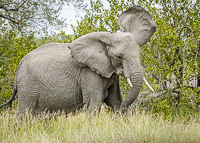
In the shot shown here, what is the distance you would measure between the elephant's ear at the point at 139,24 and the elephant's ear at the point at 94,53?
564 mm

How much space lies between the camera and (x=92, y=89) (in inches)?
211

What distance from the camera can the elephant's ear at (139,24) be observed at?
18.8ft

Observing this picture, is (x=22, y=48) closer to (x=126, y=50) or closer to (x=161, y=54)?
(x=161, y=54)

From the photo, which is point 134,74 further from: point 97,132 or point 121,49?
point 97,132

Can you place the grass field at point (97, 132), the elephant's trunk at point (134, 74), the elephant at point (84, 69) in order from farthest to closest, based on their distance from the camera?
the elephant at point (84, 69) < the elephant's trunk at point (134, 74) < the grass field at point (97, 132)

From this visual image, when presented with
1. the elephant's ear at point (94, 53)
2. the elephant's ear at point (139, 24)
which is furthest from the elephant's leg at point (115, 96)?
the elephant's ear at point (139, 24)

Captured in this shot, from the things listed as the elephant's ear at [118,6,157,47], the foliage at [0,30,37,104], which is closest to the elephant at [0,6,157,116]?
the elephant's ear at [118,6,157,47]

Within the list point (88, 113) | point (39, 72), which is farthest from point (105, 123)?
point (39, 72)

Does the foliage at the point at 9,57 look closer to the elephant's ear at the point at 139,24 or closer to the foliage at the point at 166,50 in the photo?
the foliage at the point at 166,50

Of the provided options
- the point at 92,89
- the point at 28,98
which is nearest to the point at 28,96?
the point at 28,98

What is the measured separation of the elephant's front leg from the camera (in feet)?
17.5

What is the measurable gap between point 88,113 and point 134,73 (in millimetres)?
1135

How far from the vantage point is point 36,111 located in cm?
598

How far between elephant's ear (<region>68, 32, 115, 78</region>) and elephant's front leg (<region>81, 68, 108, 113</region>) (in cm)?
15
